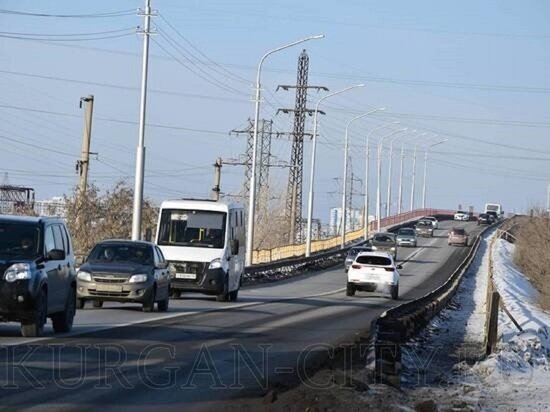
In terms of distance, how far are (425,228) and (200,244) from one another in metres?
73.6

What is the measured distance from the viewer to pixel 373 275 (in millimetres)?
42031

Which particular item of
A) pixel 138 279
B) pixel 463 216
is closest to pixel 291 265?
pixel 138 279

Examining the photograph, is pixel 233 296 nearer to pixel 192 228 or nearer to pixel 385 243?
pixel 192 228

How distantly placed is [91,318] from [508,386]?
9.54 metres

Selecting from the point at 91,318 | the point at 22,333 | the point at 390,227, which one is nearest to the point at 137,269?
the point at 91,318

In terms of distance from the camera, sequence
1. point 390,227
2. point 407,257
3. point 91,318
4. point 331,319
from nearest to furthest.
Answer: point 91,318 < point 331,319 < point 407,257 < point 390,227

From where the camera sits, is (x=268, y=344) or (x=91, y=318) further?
(x=91, y=318)

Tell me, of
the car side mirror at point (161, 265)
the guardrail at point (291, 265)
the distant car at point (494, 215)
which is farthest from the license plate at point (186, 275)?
the distant car at point (494, 215)

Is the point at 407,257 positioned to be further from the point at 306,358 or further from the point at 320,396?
the point at 320,396

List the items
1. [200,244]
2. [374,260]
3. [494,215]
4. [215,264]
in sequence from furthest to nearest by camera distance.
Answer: [494,215] < [374,260] < [200,244] < [215,264]

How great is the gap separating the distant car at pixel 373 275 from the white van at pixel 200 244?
31.9ft

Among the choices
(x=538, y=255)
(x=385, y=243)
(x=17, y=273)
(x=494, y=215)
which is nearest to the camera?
(x=17, y=273)

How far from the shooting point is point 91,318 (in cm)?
2270

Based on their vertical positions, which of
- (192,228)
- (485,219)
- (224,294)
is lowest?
(224,294)
